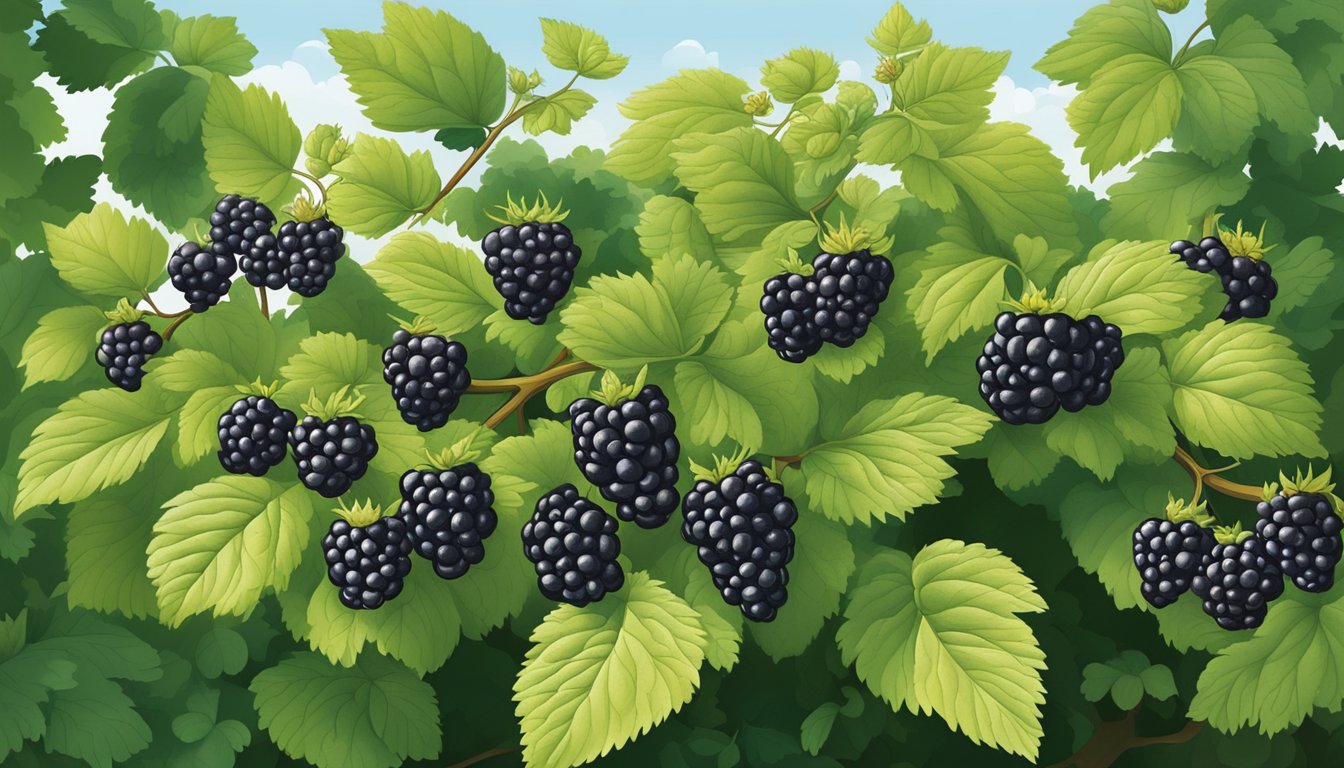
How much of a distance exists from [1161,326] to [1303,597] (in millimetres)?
448

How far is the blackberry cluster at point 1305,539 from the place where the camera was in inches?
55.4

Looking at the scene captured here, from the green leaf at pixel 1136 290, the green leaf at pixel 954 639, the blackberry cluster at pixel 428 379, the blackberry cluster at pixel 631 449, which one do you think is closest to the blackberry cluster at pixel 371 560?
the blackberry cluster at pixel 428 379

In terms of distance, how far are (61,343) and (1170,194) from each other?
5.56ft

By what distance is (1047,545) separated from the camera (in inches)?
66.4

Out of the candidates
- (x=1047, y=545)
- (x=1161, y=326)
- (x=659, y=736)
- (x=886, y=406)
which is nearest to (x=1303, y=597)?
(x=1047, y=545)

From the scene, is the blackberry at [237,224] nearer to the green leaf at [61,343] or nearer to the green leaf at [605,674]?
the green leaf at [61,343]

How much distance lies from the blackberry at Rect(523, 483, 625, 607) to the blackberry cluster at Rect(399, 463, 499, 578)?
0.24 ft

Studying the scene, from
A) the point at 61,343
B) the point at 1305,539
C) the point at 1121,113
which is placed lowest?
the point at 61,343

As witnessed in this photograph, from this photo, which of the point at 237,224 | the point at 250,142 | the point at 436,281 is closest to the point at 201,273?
the point at 237,224

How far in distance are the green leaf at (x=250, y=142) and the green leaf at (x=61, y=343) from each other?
30 centimetres

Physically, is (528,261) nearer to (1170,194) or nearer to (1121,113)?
(1121,113)

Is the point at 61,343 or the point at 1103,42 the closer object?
the point at 1103,42

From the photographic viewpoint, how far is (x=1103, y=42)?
1604 mm

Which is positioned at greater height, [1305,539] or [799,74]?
[799,74]
